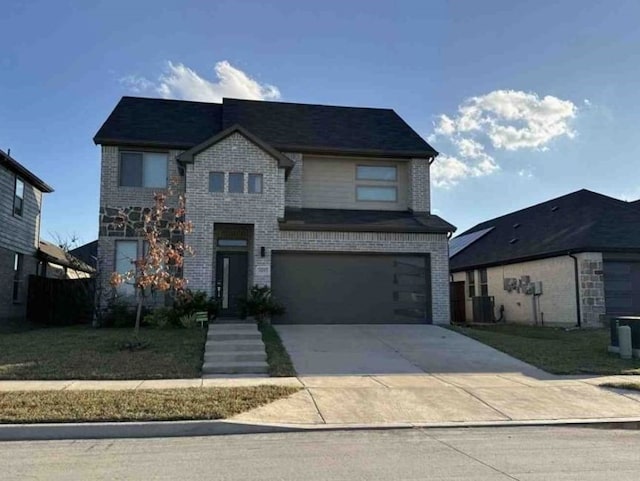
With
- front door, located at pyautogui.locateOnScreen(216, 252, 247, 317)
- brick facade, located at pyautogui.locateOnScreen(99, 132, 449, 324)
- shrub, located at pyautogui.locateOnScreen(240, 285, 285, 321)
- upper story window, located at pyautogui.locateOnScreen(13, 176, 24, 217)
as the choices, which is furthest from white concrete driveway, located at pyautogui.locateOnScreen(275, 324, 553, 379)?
upper story window, located at pyautogui.locateOnScreen(13, 176, 24, 217)

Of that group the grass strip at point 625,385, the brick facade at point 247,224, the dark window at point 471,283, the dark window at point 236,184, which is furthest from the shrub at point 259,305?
the dark window at point 471,283

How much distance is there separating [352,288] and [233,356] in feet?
21.6

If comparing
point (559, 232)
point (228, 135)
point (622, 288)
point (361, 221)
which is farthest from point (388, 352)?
point (559, 232)

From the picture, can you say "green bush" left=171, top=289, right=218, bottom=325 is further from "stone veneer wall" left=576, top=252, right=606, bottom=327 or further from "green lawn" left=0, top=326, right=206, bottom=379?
"stone veneer wall" left=576, top=252, right=606, bottom=327

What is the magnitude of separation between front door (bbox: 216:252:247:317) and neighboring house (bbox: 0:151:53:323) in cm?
788

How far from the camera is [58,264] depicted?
86.4 ft

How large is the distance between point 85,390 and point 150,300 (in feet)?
27.4

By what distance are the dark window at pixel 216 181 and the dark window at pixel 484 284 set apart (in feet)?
44.7

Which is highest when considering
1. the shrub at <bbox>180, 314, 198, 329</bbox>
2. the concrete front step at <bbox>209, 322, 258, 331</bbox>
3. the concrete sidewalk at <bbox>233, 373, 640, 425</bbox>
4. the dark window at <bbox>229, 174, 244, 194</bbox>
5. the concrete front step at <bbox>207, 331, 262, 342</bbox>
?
the dark window at <bbox>229, 174, 244, 194</bbox>

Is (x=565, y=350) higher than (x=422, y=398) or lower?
higher

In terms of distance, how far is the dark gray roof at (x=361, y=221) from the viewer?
1758 cm

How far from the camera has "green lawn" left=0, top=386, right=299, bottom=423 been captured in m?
7.79

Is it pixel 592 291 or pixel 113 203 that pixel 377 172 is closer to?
pixel 592 291

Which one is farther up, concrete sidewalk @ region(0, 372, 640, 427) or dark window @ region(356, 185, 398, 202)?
dark window @ region(356, 185, 398, 202)
